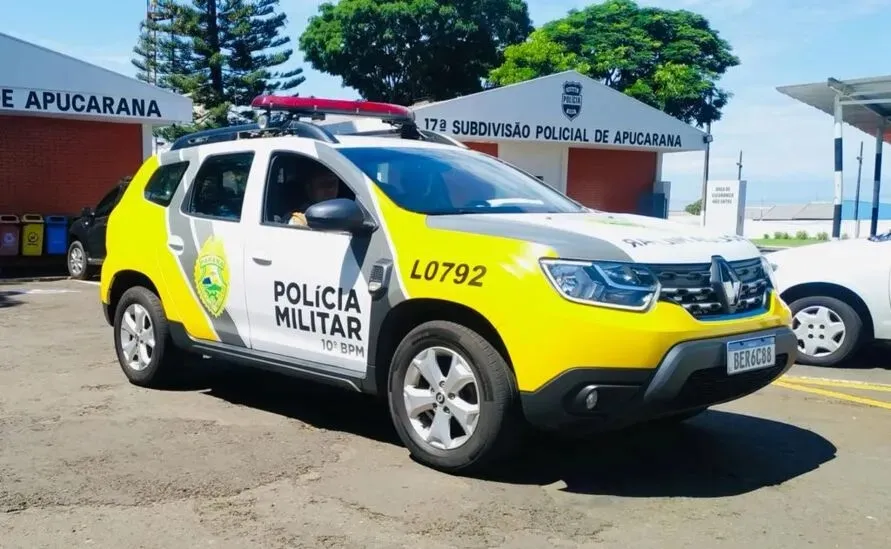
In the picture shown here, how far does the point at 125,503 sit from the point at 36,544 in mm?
523

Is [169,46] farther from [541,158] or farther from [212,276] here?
[212,276]

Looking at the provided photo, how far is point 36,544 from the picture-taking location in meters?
3.76

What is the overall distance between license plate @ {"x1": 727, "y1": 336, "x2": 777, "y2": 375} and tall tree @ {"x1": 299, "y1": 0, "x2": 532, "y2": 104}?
129ft

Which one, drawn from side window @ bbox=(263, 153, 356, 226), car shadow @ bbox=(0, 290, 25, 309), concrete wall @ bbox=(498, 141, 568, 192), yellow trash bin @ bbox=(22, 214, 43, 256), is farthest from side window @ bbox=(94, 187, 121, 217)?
concrete wall @ bbox=(498, 141, 568, 192)

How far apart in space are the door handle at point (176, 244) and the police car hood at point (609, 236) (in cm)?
Result: 212

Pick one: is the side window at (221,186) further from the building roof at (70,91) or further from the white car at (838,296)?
the building roof at (70,91)

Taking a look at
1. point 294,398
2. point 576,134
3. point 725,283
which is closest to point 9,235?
point 294,398

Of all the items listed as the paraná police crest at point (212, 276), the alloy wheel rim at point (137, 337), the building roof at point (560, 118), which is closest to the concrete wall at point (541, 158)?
the building roof at point (560, 118)

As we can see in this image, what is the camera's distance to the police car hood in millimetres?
4336

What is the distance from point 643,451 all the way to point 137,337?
12.0 ft

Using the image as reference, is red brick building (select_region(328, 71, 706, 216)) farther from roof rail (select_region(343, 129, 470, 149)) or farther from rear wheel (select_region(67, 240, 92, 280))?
roof rail (select_region(343, 129, 470, 149))

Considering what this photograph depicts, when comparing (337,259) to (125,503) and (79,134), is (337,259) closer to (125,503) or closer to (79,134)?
(125,503)

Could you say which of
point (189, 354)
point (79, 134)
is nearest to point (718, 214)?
point (79, 134)

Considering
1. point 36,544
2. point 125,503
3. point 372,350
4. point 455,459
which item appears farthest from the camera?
point 372,350
